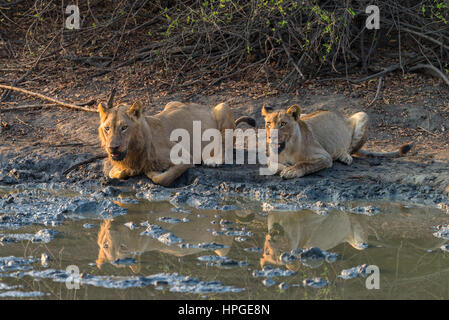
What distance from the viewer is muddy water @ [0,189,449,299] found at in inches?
194

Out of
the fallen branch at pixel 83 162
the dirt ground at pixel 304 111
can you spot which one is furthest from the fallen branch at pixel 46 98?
the fallen branch at pixel 83 162

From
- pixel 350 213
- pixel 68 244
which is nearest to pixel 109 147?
pixel 68 244

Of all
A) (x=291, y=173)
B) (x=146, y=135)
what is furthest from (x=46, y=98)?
(x=291, y=173)

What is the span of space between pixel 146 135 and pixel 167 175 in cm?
48

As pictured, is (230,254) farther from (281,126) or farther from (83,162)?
(83,162)

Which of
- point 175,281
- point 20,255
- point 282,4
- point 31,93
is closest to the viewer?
point 175,281

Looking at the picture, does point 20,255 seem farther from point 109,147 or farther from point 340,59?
point 340,59

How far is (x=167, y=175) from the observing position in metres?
8.12

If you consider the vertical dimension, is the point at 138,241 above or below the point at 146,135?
below

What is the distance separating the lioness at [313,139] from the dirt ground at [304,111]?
125mm

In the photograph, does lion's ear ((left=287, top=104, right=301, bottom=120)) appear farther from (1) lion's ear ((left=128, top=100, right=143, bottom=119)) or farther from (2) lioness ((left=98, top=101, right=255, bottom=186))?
(1) lion's ear ((left=128, top=100, right=143, bottom=119))

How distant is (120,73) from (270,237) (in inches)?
229

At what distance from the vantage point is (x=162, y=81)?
11102 mm

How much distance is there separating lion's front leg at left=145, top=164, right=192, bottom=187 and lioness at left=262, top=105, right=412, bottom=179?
100cm
